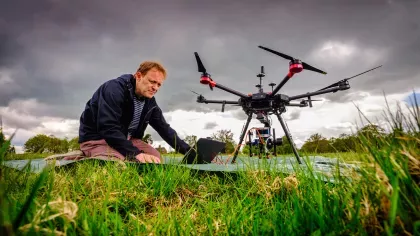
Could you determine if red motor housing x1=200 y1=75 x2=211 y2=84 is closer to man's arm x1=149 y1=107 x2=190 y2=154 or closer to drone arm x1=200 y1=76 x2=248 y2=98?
drone arm x1=200 y1=76 x2=248 y2=98

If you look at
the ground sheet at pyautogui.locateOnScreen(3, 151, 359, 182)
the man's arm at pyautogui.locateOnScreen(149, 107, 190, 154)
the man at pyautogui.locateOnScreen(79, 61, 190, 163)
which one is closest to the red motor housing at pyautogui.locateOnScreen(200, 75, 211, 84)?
the man at pyautogui.locateOnScreen(79, 61, 190, 163)

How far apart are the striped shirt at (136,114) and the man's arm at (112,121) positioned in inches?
13.9

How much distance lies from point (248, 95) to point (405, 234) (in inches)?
153

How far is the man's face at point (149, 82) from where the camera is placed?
380 centimetres

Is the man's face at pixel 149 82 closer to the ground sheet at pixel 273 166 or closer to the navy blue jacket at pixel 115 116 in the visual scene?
the navy blue jacket at pixel 115 116

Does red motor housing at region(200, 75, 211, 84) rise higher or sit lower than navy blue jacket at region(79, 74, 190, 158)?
higher

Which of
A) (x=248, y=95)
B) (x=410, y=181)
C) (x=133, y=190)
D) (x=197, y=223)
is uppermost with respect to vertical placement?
(x=248, y=95)

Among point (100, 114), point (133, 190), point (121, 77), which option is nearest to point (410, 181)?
point (133, 190)

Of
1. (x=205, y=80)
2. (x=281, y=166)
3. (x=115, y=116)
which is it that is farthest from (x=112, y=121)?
(x=281, y=166)

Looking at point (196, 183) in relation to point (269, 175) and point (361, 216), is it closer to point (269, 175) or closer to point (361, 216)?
point (269, 175)

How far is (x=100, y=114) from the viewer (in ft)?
11.5

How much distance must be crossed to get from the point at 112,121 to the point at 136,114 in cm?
64

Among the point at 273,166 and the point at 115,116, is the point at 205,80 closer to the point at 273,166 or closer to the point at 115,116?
the point at 115,116

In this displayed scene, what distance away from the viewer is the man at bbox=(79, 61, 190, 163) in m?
3.45
